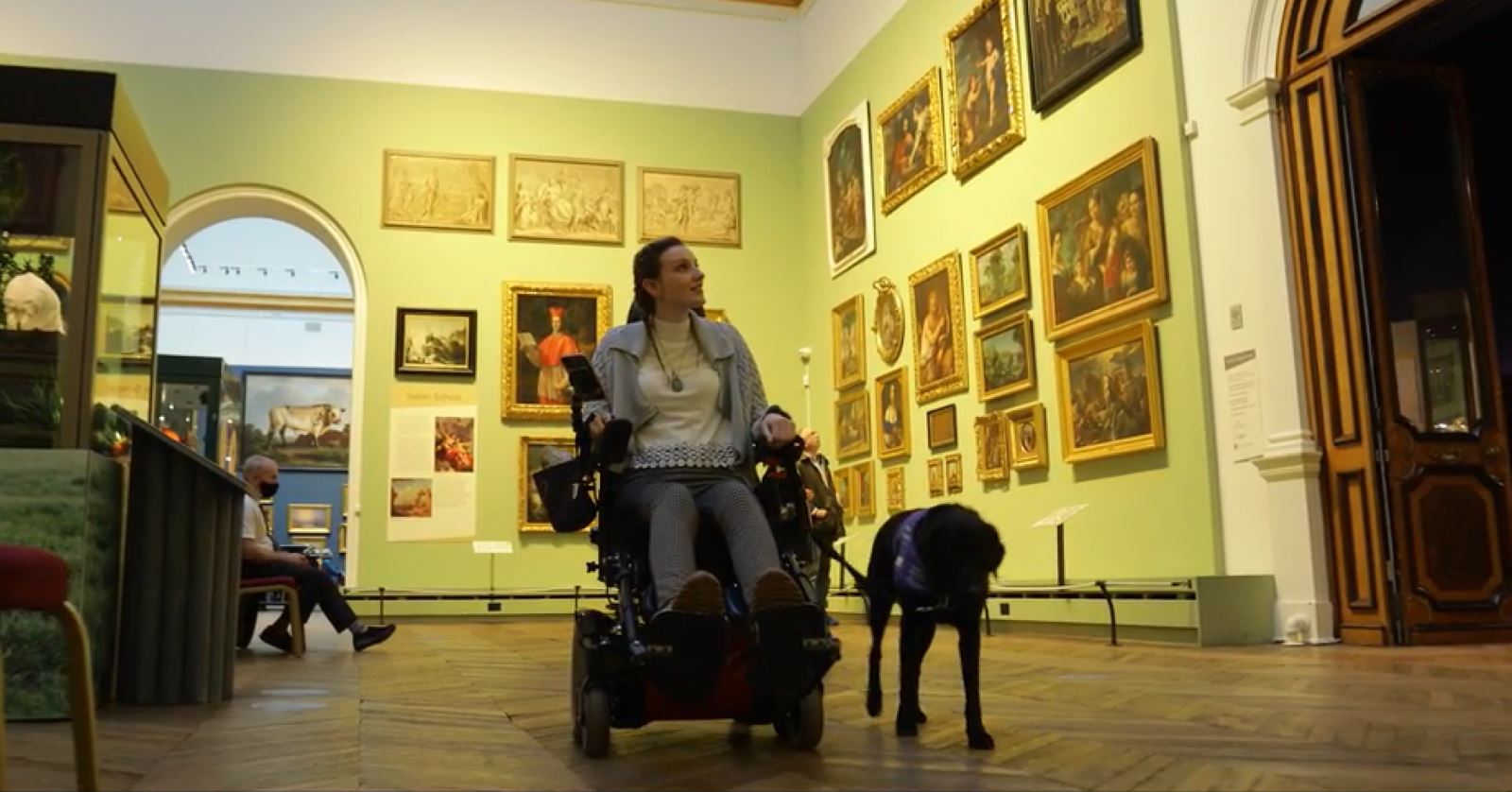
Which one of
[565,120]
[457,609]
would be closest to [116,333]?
[457,609]

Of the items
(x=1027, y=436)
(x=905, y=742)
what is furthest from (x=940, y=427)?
(x=905, y=742)

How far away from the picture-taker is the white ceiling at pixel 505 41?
13.7 meters

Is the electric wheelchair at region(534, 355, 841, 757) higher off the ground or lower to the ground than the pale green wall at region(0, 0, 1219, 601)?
lower

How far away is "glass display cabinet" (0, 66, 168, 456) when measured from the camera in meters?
4.71

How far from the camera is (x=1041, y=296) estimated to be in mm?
9891

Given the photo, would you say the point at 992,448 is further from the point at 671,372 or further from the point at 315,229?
Answer: the point at 315,229

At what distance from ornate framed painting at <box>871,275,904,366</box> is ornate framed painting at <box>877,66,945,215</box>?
810 mm

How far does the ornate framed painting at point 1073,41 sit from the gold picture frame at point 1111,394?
2.01 m

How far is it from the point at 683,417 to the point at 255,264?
871 inches

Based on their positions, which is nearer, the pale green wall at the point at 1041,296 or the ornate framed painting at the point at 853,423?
the pale green wall at the point at 1041,296

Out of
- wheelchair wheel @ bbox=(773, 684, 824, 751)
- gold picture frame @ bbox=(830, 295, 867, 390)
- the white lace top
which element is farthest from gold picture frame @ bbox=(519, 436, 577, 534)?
wheelchair wheel @ bbox=(773, 684, 824, 751)

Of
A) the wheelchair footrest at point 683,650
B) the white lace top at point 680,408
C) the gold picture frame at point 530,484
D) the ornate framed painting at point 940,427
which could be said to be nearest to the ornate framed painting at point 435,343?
the gold picture frame at point 530,484

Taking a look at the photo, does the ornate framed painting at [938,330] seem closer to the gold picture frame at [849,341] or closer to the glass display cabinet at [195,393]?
the gold picture frame at [849,341]

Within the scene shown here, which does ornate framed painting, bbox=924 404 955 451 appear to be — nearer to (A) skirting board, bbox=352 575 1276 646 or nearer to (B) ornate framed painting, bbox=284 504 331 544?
(A) skirting board, bbox=352 575 1276 646
